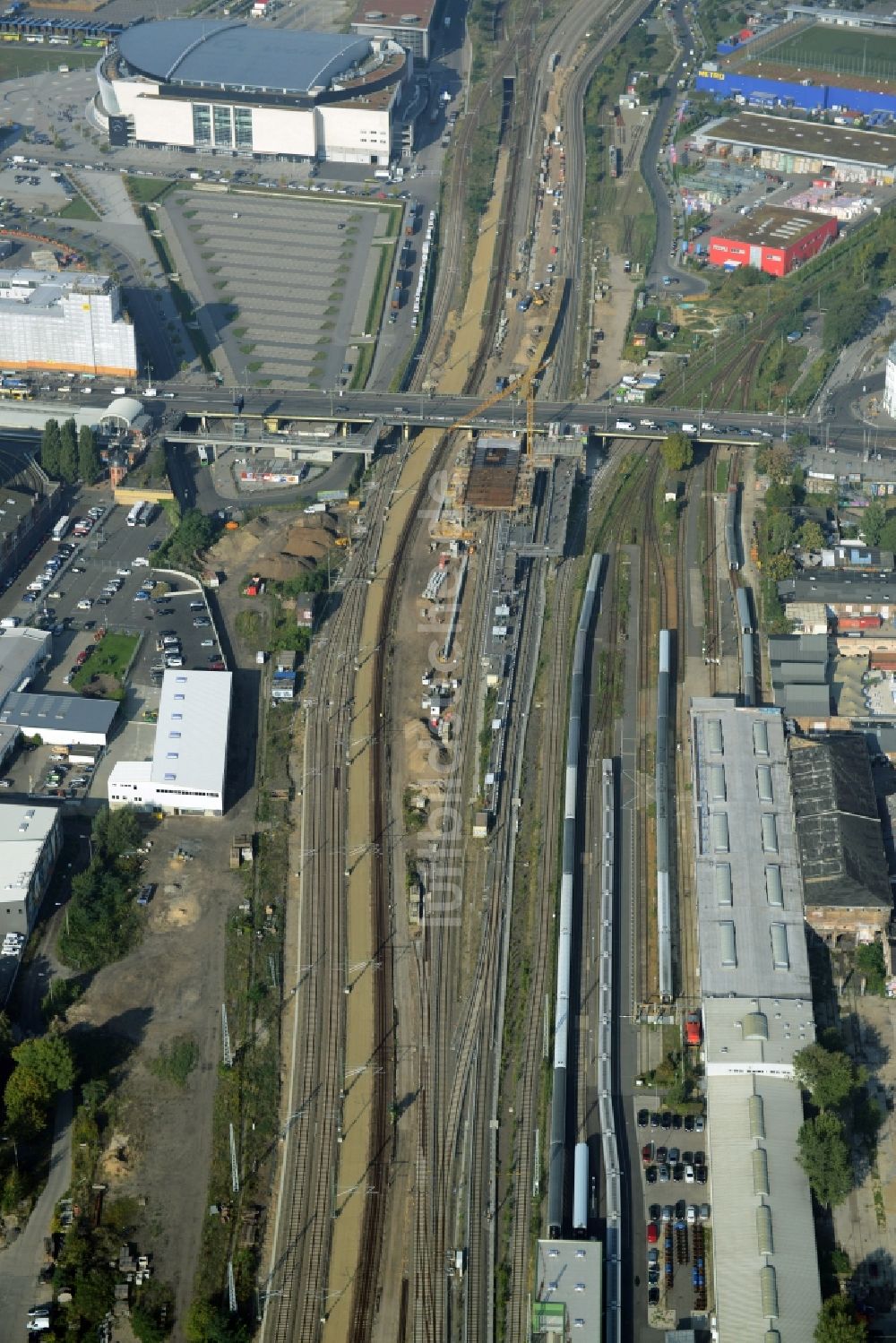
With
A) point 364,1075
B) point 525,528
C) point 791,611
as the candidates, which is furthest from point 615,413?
point 364,1075

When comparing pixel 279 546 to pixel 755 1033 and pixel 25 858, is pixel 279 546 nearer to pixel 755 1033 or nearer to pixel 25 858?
pixel 25 858

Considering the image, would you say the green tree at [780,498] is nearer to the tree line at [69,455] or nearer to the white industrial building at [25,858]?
the tree line at [69,455]

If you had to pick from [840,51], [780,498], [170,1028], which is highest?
[840,51]

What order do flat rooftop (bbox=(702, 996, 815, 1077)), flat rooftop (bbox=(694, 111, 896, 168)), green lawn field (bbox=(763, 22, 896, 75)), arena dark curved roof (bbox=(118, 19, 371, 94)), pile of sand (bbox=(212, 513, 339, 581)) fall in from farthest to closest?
green lawn field (bbox=(763, 22, 896, 75)) → arena dark curved roof (bbox=(118, 19, 371, 94)) → flat rooftop (bbox=(694, 111, 896, 168)) → pile of sand (bbox=(212, 513, 339, 581)) → flat rooftop (bbox=(702, 996, 815, 1077))

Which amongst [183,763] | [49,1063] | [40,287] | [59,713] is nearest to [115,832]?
[183,763]

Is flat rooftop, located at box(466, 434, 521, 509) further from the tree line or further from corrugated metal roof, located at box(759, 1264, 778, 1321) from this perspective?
corrugated metal roof, located at box(759, 1264, 778, 1321)

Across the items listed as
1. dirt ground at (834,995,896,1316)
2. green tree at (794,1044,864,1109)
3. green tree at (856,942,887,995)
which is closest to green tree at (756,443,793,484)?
green tree at (856,942,887,995)
